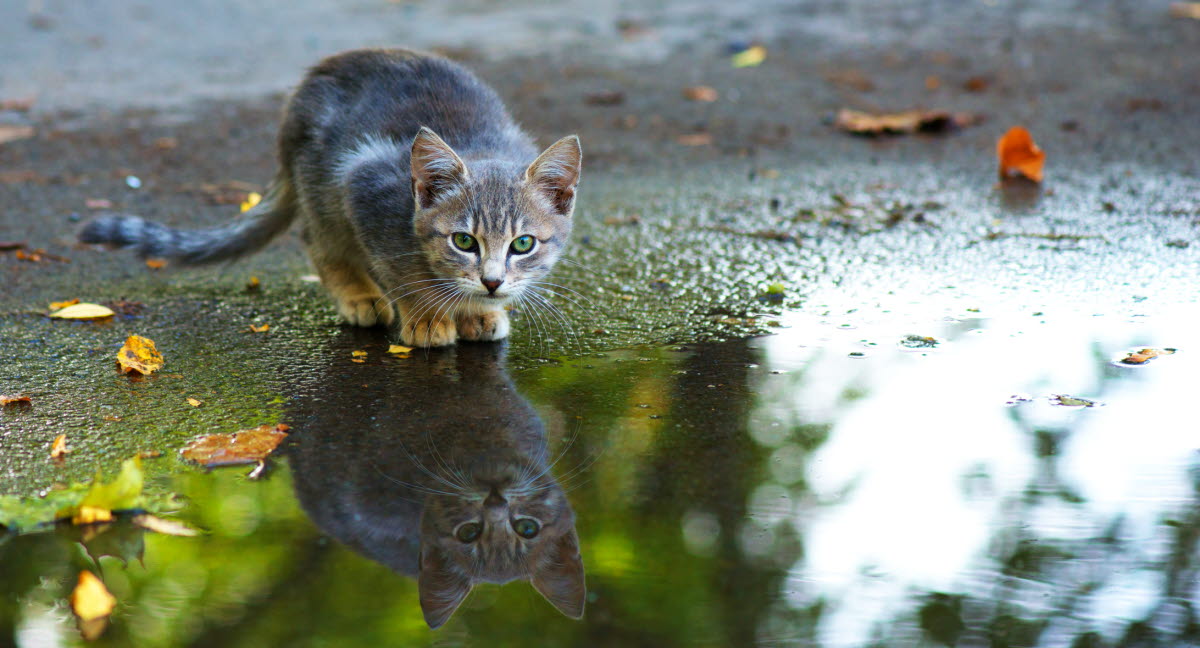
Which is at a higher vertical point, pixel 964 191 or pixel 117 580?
pixel 117 580

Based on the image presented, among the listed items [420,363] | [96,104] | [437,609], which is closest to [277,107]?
[96,104]

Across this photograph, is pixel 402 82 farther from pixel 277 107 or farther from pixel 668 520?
pixel 277 107

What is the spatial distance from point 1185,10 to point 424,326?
22.8ft

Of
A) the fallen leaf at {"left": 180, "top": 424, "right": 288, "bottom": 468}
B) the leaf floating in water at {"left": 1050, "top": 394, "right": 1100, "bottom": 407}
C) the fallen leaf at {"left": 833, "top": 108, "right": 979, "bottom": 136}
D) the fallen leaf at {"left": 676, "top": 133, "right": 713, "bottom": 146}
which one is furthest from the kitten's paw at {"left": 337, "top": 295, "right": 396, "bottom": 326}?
the fallen leaf at {"left": 833, "top": 108, "right": 979, "bottom": 136}

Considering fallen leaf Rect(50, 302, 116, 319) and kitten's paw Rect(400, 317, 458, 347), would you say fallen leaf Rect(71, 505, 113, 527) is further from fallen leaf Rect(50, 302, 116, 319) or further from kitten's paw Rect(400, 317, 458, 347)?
fallen leaf Rect(50, 302, 116, 319)

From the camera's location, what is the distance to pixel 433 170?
3.22m

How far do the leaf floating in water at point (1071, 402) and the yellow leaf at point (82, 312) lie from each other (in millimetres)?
2979

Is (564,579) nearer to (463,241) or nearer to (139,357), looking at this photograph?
(463,241)

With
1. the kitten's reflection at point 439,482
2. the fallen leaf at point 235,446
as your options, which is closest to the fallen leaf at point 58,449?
the fallen leaf at point 235,446

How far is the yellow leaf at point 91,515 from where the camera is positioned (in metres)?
2.25

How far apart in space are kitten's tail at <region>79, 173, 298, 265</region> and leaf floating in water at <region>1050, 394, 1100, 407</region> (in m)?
2.71

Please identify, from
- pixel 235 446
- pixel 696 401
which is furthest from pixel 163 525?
pixel 696 401

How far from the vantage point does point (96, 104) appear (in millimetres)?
6574

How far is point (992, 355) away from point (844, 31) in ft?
16.9
